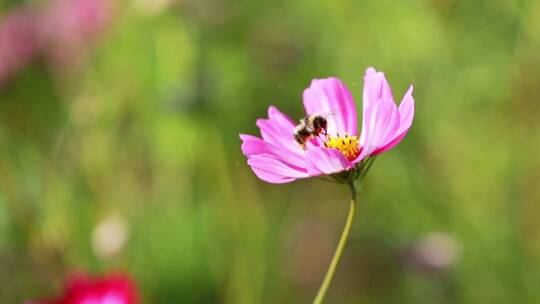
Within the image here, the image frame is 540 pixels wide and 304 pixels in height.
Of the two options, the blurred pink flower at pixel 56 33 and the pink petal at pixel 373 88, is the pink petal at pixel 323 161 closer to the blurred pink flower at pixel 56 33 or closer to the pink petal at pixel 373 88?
the pink petal at pixel 373 88

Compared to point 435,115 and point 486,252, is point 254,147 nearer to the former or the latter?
point 486,252

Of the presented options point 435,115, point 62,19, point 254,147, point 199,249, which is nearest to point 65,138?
point 62,19

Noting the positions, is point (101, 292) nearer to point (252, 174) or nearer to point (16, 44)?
point (252, 174)

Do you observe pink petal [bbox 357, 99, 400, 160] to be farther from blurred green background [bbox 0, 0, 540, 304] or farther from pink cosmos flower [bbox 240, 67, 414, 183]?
blurred green background [bbox 0, 0, 540, 304]

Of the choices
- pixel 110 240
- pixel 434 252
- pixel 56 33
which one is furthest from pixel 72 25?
pixel 434 252

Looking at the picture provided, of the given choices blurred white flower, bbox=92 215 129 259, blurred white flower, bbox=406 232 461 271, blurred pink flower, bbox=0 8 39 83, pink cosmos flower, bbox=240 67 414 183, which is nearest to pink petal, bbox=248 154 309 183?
pink cosmos flower, bbox=240 67 414 183

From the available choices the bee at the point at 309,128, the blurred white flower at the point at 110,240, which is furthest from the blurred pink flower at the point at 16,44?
the bee at the point at 309,128
